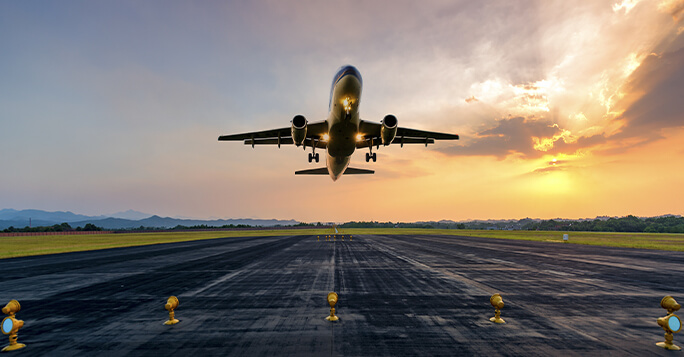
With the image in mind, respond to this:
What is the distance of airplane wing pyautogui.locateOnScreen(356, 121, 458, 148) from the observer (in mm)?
24953

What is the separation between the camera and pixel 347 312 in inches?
373

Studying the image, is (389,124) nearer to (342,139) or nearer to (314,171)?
(342,139)

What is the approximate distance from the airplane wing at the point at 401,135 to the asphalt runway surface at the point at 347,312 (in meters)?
12.6

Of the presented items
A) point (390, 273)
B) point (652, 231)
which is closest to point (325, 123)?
point (390, 273)

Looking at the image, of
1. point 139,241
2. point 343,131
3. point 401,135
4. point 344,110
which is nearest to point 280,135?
point 343,131

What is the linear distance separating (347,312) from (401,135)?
2210 cm

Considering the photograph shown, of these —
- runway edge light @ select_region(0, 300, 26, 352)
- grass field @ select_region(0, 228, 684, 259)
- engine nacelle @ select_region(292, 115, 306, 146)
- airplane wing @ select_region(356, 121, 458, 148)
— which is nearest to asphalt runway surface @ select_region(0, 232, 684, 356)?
runway edge light @ select_region(0, 300, 26, 352)

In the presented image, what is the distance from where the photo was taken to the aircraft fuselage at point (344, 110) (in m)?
19.0

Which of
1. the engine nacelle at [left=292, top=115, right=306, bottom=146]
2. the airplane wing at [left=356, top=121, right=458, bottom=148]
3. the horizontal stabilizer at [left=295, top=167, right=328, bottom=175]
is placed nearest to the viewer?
the engine nacelle at [left=292, top=115, right=306, bottom=146]

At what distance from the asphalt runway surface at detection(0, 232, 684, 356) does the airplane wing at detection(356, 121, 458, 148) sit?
12.6 m

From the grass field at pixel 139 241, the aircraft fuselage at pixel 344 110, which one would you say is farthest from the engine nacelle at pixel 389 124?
the grass field at pixel 139 241

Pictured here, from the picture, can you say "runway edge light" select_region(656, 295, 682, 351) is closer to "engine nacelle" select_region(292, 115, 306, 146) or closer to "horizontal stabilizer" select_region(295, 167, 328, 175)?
"engine nacelle" select_region(292, 115, 306, 146)

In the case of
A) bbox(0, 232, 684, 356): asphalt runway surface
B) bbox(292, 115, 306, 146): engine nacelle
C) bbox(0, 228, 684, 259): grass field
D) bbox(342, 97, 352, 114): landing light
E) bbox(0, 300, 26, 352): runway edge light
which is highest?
bbox(342, 97, 352, 114): landing light

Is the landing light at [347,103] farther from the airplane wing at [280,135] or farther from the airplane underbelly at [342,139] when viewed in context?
the airplane wing at [280,135]
